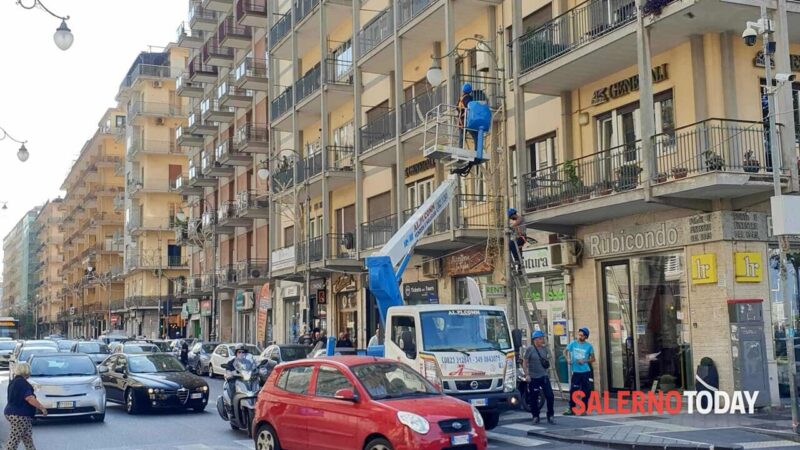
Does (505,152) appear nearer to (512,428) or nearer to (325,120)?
(512,428)

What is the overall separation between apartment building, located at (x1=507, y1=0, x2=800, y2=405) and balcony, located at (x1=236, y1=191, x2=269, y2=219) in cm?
2311

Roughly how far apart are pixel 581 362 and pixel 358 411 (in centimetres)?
708

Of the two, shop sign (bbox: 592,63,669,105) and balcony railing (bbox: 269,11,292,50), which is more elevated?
balcony railing (bbox: 269,11,292,50)

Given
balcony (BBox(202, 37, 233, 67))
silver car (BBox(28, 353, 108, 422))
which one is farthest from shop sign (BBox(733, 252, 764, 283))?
balcony (BBox(202, 37, 233, 67))

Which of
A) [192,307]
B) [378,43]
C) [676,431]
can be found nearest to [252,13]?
[378,43]

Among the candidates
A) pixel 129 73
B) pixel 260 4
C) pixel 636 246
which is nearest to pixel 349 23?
pixel 260 4

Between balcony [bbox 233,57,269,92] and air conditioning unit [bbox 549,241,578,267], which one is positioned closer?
air conditioning unit [bbox 549,241,578,267]

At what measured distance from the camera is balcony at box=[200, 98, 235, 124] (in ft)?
165

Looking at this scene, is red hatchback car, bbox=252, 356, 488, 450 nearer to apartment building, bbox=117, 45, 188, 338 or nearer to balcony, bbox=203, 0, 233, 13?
balcony, bbox=203, 0, 233, 13

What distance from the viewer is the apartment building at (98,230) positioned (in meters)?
86.6

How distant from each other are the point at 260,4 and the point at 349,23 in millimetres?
12068

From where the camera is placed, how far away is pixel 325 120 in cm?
3331

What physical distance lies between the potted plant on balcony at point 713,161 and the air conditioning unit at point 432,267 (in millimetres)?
11853

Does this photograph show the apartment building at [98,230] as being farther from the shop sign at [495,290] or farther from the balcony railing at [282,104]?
the shop sign at [495,290]
